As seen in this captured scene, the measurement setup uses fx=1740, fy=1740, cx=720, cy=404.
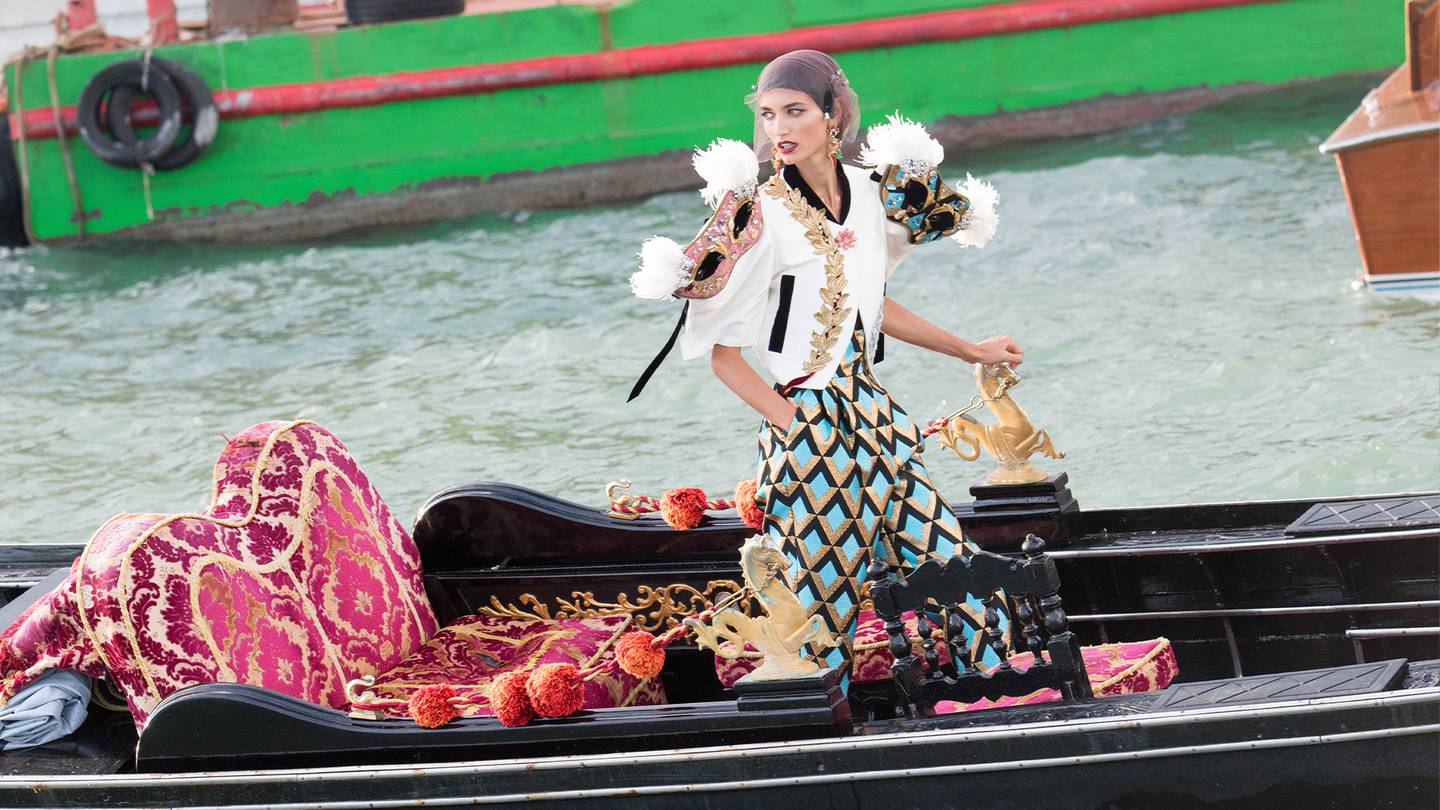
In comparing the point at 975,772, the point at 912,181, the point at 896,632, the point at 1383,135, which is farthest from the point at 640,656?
the point at 1383,135

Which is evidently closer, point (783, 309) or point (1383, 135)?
point (783, 309)

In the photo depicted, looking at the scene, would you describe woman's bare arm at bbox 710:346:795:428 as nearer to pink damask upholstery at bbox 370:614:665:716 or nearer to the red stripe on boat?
pink damask upholstery at bbox 370:614:665:716

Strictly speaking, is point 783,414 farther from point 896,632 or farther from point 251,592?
point 251,592

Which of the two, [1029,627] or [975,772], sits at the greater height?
[1029,627]

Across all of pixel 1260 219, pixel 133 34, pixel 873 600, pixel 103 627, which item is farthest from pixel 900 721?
pixel 133 34

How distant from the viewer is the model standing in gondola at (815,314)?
2646 millimetres

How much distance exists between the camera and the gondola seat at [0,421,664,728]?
9.26ft

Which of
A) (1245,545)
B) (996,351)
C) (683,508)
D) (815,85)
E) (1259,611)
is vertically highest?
(815,85)

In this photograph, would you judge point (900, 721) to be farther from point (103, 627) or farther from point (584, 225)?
point (584, 225)

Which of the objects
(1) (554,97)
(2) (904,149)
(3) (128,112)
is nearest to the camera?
(2) (904,149)

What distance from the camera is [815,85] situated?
2633 millimetres

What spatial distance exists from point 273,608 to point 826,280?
3.68 feet

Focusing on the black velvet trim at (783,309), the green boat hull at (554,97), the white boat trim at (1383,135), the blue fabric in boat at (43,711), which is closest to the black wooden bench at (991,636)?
the black velvet trim at (783,309)

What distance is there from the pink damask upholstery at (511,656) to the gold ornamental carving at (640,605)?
0.07 feet
